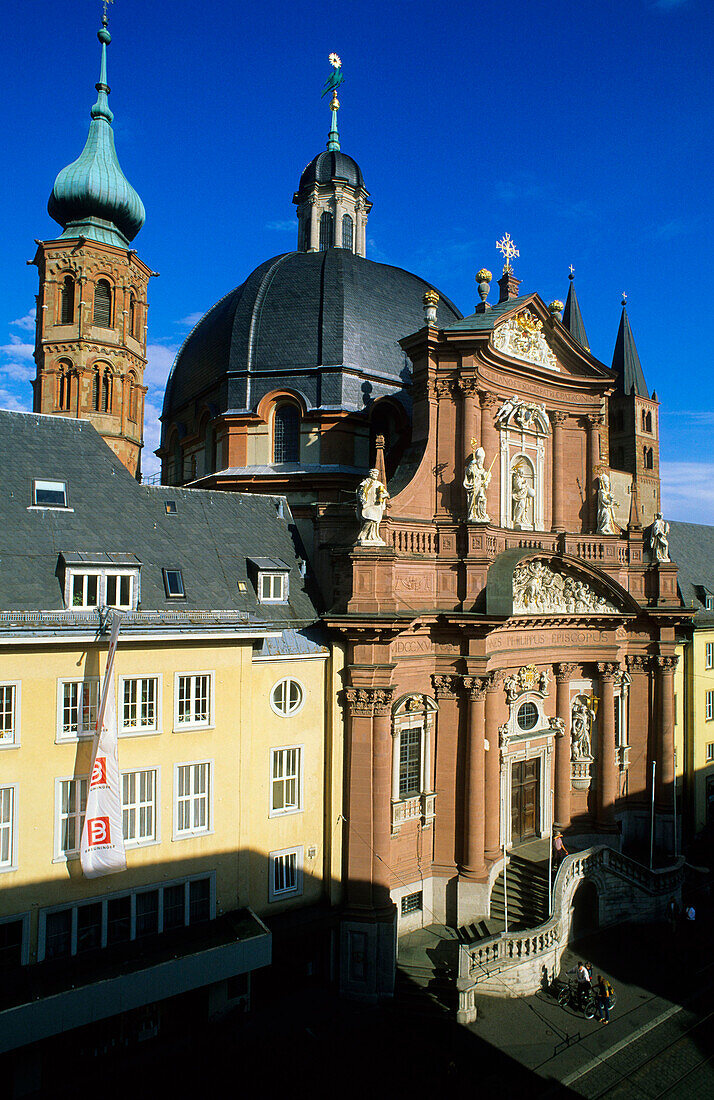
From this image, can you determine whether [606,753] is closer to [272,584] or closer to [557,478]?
[557,478]

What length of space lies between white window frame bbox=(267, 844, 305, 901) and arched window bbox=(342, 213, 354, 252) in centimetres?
3489

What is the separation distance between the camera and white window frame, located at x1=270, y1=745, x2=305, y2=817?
24.7 meters

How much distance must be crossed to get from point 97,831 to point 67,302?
3373 centimetres

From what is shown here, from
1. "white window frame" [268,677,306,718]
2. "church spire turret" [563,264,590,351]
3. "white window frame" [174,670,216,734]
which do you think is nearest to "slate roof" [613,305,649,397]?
"church spire turret" [563,264,590,351]

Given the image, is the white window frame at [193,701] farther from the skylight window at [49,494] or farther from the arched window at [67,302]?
the arched window at [67,302]

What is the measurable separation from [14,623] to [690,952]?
92.6ft

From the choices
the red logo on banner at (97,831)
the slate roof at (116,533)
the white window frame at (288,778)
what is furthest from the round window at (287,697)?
the red logo on banner at (97,831)

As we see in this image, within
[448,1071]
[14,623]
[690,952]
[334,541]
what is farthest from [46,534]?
[690,952]

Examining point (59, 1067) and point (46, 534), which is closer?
point (59, 1067)

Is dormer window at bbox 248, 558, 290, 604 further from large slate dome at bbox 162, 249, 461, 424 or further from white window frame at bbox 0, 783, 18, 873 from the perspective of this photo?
large slate dome at bbox 162, 249, 461, 424

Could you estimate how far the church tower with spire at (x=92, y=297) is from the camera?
139ft

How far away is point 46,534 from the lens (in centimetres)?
2255

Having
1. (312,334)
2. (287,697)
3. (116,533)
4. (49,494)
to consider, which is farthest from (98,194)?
(287,697)

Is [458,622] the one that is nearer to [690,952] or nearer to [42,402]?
[690,952]
